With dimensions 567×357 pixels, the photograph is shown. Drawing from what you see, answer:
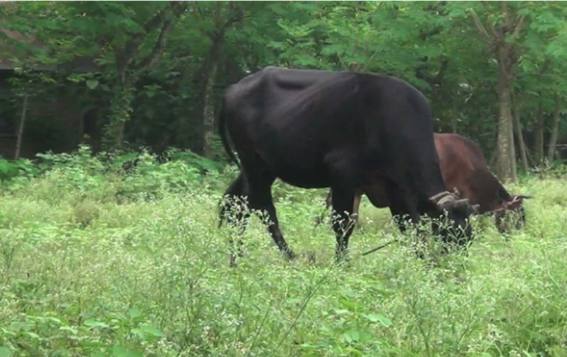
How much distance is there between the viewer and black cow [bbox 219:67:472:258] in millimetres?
7078

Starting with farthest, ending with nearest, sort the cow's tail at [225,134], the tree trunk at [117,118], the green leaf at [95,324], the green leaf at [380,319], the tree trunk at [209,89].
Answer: the tree trunk at [209,89] < the tree trunk at [117,118] < the cow's tail at [225,134] < the green leaf at [380,319] < the green leaf at [95,324]

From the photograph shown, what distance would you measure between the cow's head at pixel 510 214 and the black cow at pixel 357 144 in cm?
229

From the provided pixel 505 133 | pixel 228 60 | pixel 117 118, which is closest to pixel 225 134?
pixel 117 118

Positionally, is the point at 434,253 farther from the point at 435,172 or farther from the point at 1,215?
the point at 1,215

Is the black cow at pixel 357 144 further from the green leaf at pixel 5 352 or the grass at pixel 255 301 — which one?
the green leaf at pixel 5 352

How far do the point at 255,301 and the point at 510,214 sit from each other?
5.63 m

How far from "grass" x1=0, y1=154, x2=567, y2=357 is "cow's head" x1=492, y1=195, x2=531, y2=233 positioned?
3623 millimetres

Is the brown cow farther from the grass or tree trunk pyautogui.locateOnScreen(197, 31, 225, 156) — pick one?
tree trunk pyautogui.locateOnScreen(197, 31, 225, 156)

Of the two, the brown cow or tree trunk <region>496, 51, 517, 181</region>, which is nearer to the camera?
the brown cow

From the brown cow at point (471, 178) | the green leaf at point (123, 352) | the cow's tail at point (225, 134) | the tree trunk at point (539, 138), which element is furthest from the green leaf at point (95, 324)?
the tree trunk at point (539, 138)

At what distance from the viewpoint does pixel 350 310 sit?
476cm

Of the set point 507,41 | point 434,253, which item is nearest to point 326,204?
point 434,253

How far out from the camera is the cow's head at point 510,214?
9328mm

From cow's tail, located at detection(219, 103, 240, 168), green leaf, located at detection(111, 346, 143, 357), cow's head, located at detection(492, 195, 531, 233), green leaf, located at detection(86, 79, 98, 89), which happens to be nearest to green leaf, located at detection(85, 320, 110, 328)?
green leaf, located at detection(111, 346, 143, 357)
